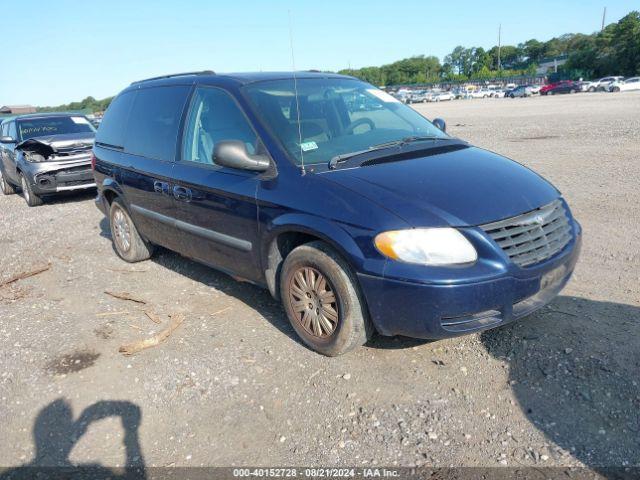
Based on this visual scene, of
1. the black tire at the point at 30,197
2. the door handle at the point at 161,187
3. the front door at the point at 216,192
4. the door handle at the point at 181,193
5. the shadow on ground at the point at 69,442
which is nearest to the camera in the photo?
the shadow on ground at the point at 69,442

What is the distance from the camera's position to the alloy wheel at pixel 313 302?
3.40 metres

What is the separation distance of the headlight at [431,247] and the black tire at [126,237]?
12.1 feet

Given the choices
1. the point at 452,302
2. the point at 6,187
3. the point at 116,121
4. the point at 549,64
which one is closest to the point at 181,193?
the point at 116,121

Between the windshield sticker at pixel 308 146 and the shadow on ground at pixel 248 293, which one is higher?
the windshield sticker at pixel 308 146

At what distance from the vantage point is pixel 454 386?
3174mm

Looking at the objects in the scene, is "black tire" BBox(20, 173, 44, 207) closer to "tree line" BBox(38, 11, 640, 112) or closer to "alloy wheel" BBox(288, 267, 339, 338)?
"alloy wheel" BBox(288, 267, 339, 338)

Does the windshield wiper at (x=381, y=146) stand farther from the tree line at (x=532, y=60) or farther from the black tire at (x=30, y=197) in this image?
the tree line at (x=532, y=60)

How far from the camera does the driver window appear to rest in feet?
13.1

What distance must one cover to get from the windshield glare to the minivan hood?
948 centimetres

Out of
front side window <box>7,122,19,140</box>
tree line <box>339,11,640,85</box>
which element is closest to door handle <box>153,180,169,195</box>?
front side window <box>7,122,19,140</box>

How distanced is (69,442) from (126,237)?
10.7ft

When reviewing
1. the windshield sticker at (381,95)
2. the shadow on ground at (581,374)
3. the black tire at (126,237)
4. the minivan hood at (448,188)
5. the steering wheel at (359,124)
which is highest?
the windshield sticker at (381,95)

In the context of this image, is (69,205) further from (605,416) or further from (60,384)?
(605,416)

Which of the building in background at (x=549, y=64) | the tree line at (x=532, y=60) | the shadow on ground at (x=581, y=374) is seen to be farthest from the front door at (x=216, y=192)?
the building in background at (x=549, y=64)
